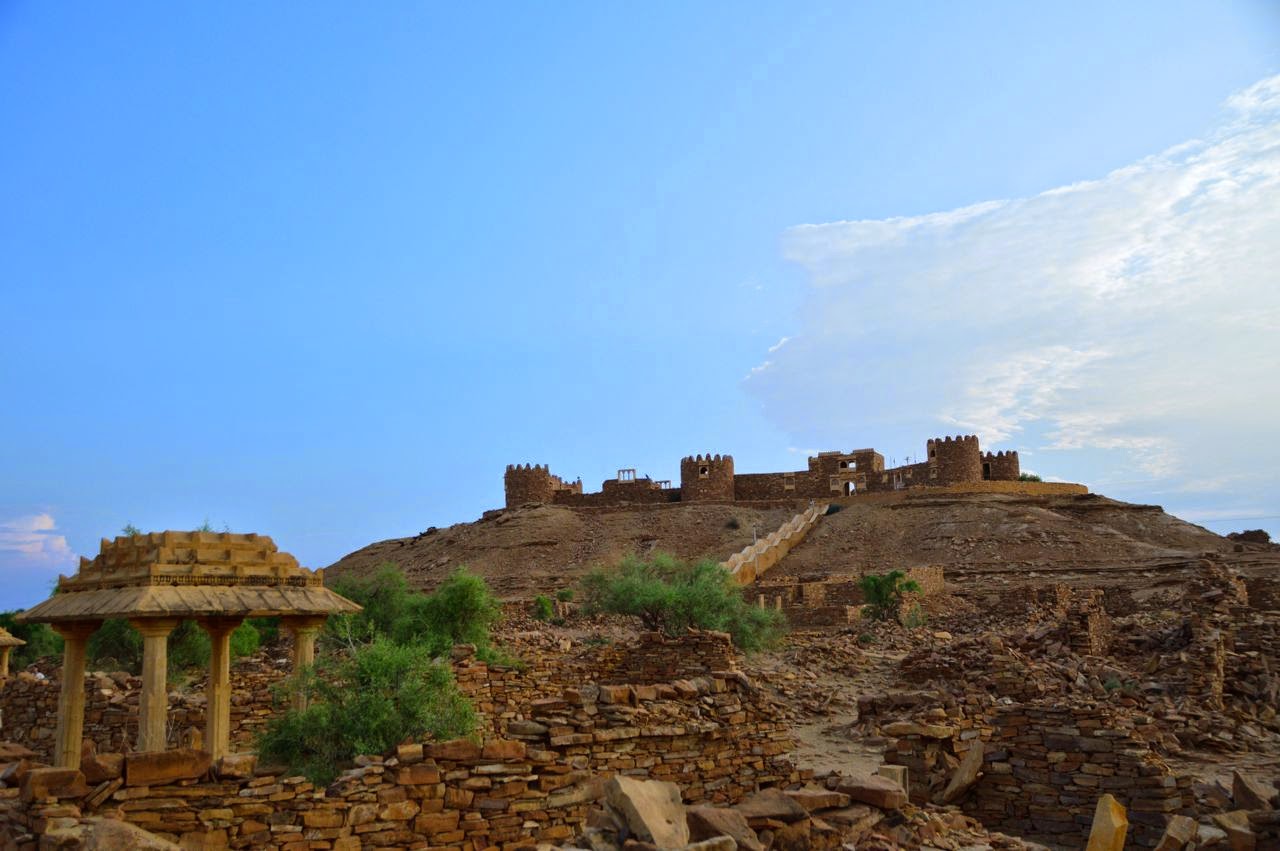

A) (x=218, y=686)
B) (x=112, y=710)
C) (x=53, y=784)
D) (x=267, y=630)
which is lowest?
(x=53, y=784)

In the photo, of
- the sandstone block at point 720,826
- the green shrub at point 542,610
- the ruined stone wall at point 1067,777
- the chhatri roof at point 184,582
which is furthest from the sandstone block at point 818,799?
the green shrub at point 542,610

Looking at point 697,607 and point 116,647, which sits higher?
point 697,607

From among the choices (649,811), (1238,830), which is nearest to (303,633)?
(649,811)

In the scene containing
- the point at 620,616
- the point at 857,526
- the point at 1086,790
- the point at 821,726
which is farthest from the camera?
the point at 857,526

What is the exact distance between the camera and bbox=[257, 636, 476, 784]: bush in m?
8.23

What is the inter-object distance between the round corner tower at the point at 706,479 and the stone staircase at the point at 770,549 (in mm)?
7804

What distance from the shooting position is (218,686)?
1088 centimetres

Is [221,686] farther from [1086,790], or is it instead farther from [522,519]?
[522,519]

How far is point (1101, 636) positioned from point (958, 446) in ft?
138

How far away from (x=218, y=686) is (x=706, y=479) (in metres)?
53.1

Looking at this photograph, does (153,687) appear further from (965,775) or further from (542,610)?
(542,610)

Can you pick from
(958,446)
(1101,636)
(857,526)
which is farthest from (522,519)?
(1101,636)

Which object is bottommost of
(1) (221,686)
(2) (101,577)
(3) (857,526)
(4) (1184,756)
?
(4) (1184,756)

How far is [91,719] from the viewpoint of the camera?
1357 cm
